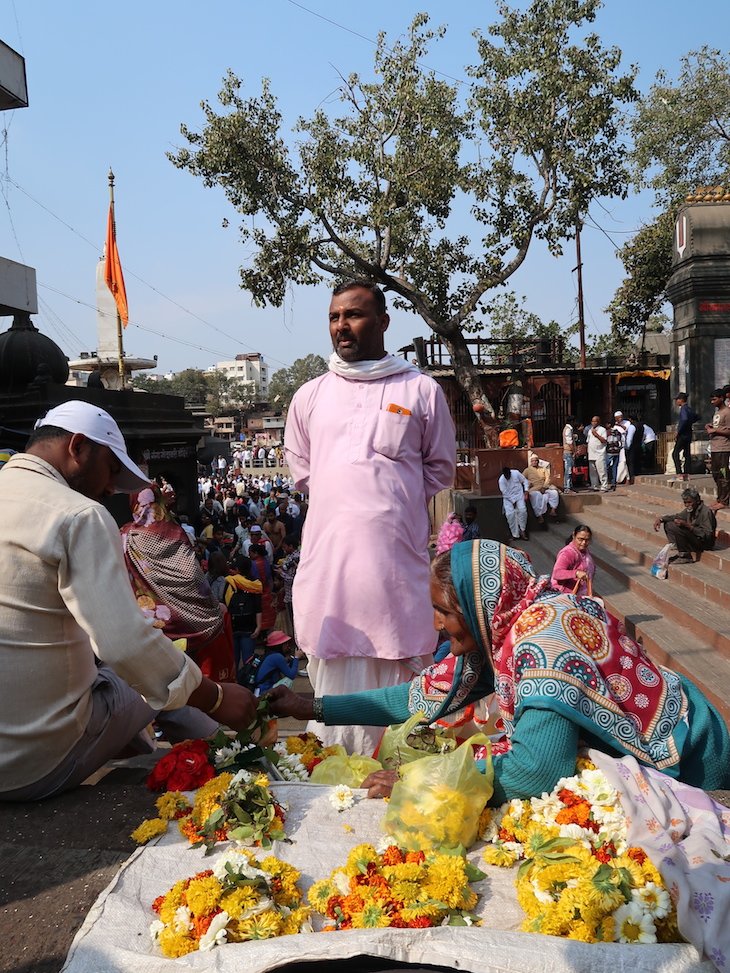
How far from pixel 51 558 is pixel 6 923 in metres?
0.89

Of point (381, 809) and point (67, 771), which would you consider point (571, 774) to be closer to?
point (381, 809)

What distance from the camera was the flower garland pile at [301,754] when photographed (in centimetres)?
266

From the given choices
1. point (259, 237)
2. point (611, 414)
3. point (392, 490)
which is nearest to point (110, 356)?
point (259, 237)

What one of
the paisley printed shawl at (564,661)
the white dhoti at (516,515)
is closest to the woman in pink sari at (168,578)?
the paisley printed shawl at (564,661)

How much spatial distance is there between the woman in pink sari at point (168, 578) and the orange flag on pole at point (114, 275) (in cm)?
1395

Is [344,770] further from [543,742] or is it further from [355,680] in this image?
[543,742]

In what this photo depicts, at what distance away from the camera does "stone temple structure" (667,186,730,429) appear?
15.3 metres

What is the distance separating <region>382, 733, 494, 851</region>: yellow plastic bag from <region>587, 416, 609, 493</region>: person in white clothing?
13.8m

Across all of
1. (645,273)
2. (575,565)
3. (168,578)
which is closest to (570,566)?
(575,565)

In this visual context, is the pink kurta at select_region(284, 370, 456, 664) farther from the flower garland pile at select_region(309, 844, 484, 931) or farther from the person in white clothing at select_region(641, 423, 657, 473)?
the person in white clothing at select_region(641, 423, 657, 473)

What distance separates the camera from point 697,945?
170cm

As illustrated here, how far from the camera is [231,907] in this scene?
6.05ft

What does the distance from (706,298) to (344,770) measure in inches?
592

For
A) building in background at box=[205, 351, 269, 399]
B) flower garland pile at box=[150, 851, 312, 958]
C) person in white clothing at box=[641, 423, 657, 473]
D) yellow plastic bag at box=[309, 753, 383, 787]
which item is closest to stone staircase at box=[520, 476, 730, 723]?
yellow plastic bag at box=[309, 753, 383, 787]
